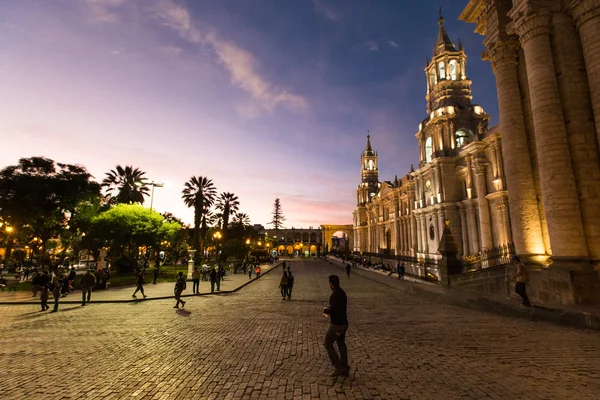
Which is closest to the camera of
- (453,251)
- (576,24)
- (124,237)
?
(576,24)

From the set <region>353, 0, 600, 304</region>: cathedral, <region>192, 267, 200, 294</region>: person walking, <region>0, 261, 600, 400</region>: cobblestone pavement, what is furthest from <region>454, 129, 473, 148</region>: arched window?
<region>192, 267, 200, 294</region>: person walking

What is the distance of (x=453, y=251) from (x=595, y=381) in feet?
47.8

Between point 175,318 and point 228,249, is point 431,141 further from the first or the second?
point 175,318

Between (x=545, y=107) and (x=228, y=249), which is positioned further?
(x=228, y=249)

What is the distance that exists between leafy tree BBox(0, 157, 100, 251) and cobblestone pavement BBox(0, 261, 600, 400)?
74.4 feet

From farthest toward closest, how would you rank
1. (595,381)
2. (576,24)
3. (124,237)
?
(124,237) < (576,24) < (595,381)

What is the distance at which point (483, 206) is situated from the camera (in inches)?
1183

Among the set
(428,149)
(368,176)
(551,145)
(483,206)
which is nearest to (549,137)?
(551,145)

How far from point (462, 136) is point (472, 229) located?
42.2 feet

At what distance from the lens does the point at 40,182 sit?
2722 cm

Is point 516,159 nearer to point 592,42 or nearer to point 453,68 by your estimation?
point 592,42

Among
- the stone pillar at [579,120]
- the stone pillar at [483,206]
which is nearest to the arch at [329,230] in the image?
the stone pillar at [483,206]

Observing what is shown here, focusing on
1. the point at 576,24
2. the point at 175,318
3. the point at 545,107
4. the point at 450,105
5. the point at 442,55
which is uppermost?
the point at 442,55

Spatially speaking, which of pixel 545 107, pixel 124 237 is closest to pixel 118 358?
pixel 545 107
